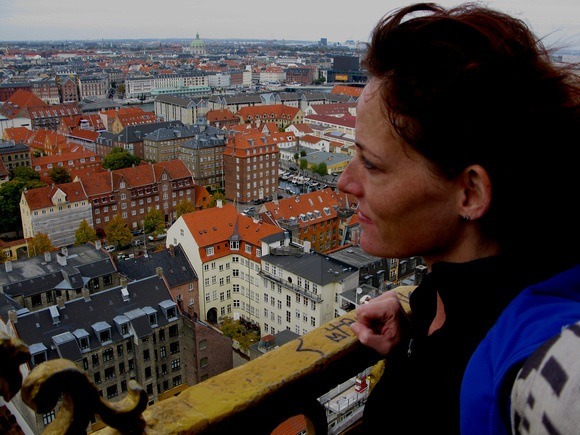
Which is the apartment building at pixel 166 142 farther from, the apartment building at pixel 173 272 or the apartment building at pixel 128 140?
the apartment building at pixel 173 272

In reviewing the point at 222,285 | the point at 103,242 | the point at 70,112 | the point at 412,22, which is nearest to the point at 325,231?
the point at 222,285

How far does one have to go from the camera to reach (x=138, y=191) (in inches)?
1074

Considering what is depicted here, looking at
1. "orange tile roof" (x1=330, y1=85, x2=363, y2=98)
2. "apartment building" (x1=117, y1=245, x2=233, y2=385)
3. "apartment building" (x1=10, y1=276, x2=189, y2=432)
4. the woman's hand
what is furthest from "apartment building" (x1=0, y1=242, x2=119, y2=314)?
"orange tile roof" (x1=330, y1=85, x2=363, y2=98)

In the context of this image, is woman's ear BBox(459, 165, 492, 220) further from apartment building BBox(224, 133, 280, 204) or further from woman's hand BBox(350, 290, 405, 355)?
apartment building BBox(224, 133, 280, 204)

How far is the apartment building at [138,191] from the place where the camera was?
26219 mm

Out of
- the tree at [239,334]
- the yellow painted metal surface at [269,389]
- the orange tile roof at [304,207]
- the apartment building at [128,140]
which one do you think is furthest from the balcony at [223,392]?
the apartment building at [128,140]

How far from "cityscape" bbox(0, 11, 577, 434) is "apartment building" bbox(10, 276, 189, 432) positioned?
0.03 meters

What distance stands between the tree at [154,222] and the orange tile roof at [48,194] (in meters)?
2.98

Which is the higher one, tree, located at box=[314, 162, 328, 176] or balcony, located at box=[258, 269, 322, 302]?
balcony, located at box=[258, 269, 322, 302]

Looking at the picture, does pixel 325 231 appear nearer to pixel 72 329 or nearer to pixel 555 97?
pixel 72 329

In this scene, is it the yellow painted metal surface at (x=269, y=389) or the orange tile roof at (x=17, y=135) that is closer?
the yellow painted metal surface at (x=269, y=389)

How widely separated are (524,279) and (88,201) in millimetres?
26463

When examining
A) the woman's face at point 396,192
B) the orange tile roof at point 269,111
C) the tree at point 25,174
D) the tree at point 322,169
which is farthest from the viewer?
the orange tile roof at point 269,111

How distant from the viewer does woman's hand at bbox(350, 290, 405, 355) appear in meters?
1.69
